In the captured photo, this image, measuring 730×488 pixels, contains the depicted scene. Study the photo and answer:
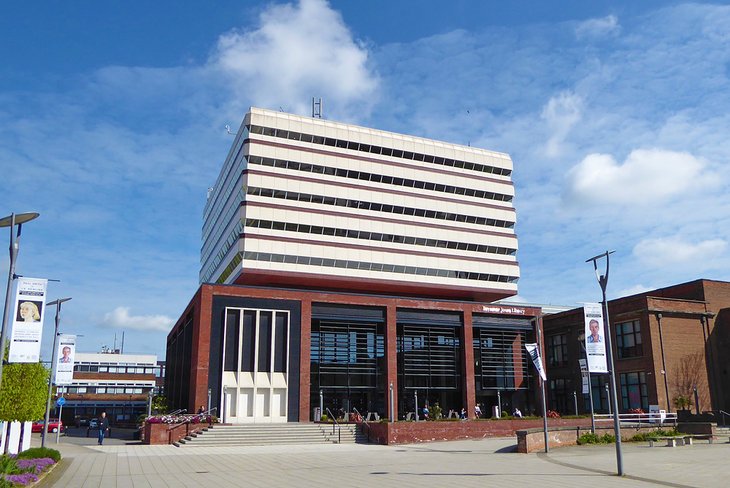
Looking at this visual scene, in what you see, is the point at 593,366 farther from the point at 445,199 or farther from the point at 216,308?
the point at 445,199

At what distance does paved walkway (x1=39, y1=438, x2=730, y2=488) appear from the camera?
1933 cm

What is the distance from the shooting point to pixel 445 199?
219ft

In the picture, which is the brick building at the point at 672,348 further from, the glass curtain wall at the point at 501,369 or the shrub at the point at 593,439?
the shrub at the point at 593,439

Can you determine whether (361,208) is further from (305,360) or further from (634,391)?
(634,391)

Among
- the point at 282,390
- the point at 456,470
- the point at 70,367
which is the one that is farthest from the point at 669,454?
the point at 70,367

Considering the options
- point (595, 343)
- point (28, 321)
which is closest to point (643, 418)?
point (595, 343)

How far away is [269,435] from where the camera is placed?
129ft

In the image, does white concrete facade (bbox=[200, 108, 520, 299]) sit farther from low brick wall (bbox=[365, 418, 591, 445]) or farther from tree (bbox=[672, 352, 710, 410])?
low brick wall (bbox=[365, 418, 591, 445])

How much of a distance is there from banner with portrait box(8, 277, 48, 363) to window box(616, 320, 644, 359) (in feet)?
155

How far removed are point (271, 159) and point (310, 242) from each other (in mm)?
8675

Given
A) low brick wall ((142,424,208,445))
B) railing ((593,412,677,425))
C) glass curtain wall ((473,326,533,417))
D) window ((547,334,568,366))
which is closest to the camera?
low brick wall ((142,424,208,445))

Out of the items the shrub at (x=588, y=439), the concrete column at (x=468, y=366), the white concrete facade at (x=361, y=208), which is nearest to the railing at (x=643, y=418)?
the shrub at (x=588, y=439)

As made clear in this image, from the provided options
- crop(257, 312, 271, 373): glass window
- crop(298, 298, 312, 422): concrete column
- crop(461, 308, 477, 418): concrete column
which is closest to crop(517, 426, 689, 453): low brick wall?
crop(461, 308, 477, 418): concrete column

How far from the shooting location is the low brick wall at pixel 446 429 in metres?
38.4
